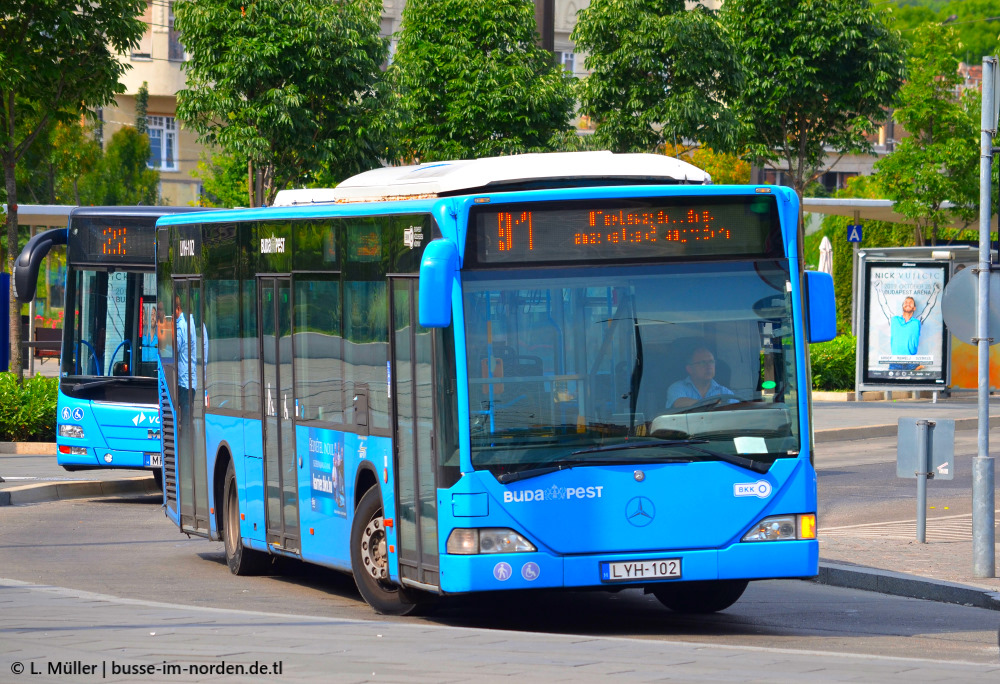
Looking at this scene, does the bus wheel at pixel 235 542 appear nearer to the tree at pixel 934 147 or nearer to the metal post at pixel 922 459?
the metal post at pixel 922 459

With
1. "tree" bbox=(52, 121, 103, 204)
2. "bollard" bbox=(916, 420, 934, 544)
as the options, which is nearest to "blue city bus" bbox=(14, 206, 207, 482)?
"bollard" bbox=(916, 420, 934, 544)

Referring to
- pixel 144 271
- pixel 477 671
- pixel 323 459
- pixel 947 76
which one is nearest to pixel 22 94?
pixel 144 271

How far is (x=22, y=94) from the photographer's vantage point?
24.5m

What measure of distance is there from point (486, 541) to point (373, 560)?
151cm

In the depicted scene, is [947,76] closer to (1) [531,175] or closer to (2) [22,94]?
(2) [22,94]

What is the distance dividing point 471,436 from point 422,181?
1.93m

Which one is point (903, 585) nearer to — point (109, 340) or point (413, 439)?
point (413, 439)

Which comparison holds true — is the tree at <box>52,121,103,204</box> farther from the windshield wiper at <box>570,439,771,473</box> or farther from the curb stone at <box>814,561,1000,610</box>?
the windshield wiper at <box>570,439,771,473</box>

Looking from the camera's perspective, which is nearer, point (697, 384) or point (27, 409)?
point (697, 384)

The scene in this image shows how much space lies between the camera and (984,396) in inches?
481

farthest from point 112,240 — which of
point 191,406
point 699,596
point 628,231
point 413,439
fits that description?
point 628,231

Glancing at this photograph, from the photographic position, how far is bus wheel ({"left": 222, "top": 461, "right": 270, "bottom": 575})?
12.9 m

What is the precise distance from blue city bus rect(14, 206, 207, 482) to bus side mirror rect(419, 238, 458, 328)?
32.0 ft

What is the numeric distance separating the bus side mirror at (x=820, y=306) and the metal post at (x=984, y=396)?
2765 millimetres
